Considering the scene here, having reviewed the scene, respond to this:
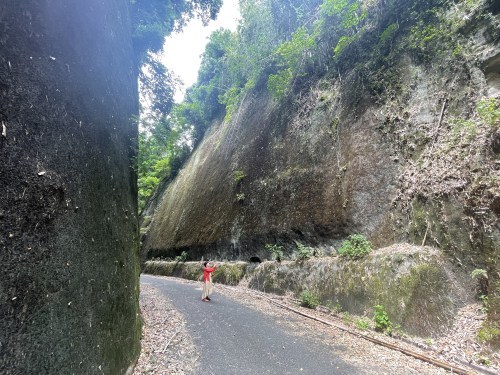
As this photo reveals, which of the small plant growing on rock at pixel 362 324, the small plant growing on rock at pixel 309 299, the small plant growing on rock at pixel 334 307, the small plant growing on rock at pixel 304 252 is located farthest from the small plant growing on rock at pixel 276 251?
the small plant growing on rock at pixel 362 324

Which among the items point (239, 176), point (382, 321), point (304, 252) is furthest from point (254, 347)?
point (239, 176)

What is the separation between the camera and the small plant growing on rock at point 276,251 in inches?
504

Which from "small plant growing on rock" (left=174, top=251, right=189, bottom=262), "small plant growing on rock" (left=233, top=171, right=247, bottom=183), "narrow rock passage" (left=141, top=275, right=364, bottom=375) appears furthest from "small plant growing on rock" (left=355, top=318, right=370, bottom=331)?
"small plant growing on rock" (left=174, top=251, right=189, bottom=262)

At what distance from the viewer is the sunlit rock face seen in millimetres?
2266

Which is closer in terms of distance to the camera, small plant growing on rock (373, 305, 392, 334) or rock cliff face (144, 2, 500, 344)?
small plant growing on rock (373, 305, 392, 334)

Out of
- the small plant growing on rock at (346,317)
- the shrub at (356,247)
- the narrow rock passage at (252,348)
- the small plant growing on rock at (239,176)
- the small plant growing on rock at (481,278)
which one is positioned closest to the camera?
the narrow rock passage at (252,348)

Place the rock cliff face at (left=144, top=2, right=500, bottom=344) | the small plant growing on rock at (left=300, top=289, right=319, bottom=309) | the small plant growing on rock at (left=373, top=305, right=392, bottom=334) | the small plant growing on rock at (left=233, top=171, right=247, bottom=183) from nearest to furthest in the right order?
1. the small plant growing on rock at (left=373, top=305, right=392, bottom=334)
2. the rock cliff face at (left=144, top=2, right=500, bottom=344)
3. the small plant growing on rock at (left=300, top=289, right=319, bottom=309)
4. the small plant growing on rock at (left=233, top=171, right=247, bottom=183)

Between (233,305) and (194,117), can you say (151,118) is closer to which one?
(233,305)

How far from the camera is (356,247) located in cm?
895

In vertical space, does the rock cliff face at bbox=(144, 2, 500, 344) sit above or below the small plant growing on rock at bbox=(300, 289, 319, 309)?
above

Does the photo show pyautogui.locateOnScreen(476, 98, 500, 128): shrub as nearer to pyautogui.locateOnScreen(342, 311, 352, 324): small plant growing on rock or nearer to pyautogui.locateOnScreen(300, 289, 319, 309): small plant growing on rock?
pyautogui.locateOnScreen(342, 311, 352, 324): small plant growing on rock

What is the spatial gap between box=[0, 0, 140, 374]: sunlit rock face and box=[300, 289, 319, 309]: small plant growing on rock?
20.2 ft

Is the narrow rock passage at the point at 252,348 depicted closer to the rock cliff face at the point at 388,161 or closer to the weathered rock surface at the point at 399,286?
the weathered rock surface at the point at 399,286

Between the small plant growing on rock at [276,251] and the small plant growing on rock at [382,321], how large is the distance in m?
5.99
